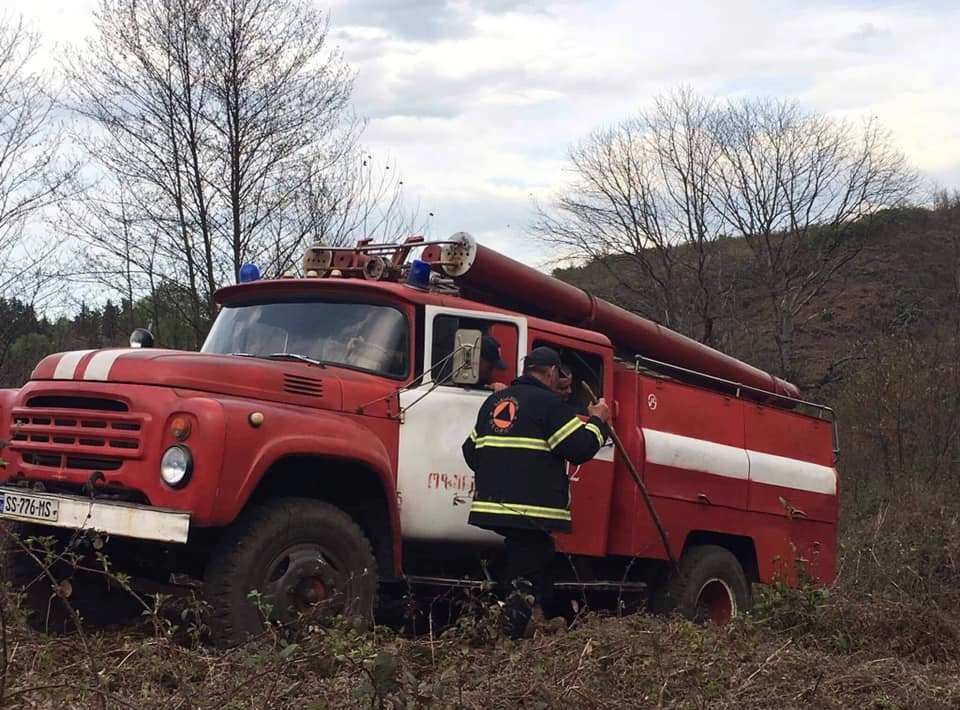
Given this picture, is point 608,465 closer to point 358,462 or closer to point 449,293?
point 449,293

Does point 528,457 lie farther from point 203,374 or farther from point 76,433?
point 76,433

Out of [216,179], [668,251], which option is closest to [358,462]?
[216,179]

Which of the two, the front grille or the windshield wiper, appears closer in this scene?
the front grille

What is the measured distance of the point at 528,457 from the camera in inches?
246

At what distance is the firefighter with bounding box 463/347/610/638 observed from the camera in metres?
6.20

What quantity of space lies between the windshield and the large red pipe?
32.0 inches

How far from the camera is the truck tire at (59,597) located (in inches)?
252

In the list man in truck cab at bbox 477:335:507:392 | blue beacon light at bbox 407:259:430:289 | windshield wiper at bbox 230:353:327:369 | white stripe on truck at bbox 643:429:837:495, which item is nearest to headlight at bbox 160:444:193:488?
windshield wiper at bbox 230:353:327:369

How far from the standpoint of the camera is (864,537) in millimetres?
12672

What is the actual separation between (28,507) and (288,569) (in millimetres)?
1412

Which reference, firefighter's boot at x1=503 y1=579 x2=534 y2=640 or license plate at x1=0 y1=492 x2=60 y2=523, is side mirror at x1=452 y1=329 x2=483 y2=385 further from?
license plate at x1=0 y1=492 x2=60 y2=523

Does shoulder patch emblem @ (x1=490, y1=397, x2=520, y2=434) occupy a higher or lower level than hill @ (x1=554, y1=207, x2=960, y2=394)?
lower

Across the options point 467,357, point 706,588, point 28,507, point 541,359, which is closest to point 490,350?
point 467,357

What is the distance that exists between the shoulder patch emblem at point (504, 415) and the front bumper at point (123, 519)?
1.77m
